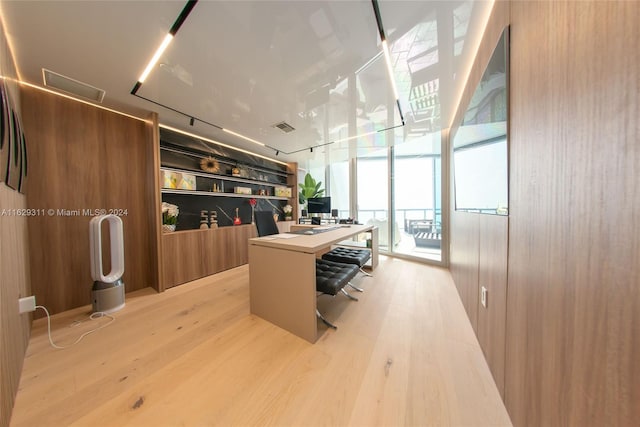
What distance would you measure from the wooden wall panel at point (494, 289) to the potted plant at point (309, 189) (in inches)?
154

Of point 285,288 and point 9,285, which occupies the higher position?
point 9,285

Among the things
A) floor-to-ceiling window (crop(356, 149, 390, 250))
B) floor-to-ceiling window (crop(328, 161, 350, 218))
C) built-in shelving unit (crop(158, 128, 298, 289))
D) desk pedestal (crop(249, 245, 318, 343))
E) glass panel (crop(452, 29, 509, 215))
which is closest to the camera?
glass panel (crop(452, 29, 509, 215))

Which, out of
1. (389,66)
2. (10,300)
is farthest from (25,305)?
(389,66)

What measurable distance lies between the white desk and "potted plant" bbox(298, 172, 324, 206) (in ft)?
10.3

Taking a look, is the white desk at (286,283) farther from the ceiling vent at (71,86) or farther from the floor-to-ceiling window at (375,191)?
the floor-to-ceiling window at (375,191)

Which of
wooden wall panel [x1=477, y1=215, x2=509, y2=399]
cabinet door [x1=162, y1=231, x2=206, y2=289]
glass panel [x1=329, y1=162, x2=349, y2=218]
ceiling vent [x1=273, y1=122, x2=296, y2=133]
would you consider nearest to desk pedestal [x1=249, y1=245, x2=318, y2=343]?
wooden wall panel [x1=477, y1=215, x2=509, y2=399]

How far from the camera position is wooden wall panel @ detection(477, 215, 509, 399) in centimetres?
114

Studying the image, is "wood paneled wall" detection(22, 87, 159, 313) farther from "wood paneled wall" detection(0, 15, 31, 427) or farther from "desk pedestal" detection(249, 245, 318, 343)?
"desk pedestal" detection(249, 245, 318, 343)

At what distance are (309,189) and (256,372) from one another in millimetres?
4123

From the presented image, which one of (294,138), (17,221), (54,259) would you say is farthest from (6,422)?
(294,138)

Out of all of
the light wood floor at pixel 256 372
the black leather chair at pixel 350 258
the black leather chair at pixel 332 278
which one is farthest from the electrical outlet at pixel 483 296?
the black leather chair at pixel 350 258

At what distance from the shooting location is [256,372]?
1.32 metres

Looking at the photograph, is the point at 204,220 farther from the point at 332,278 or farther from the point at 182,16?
the point at 182,16

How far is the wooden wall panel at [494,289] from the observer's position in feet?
3.73
